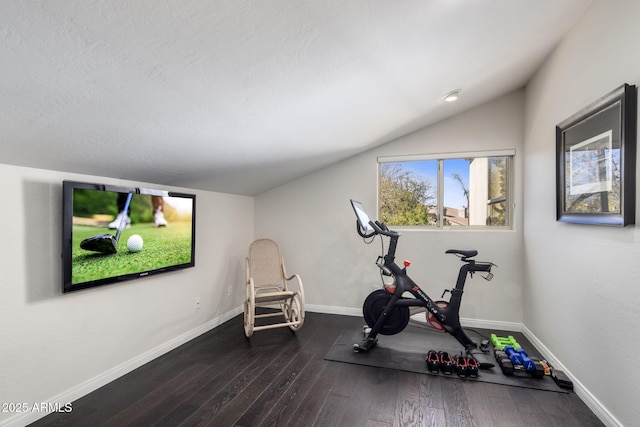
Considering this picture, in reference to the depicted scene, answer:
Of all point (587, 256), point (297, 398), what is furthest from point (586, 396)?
point (297, 398)

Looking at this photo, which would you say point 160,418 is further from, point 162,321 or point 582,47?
point 582,47

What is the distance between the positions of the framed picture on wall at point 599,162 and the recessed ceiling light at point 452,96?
883 millimetres

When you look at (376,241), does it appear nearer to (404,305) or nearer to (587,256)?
(404,305)

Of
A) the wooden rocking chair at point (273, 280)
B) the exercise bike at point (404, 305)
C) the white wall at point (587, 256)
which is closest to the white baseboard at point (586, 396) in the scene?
the white wall at point (587, 256)

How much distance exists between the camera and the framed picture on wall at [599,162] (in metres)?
1.68

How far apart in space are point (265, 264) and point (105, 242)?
1.88 m

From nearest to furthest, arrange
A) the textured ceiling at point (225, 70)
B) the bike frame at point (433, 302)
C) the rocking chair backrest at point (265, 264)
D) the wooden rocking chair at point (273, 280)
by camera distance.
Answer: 1. the textured ceiling at point (225, 70)
2. the bike frame at point (433, 302)
3. the wooden rocking chair at point (273, 280)
4. the rocking chair backrest at point (265, 264)

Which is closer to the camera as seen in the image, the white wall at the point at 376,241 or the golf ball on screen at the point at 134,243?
the golf ball on screen at the point at 134,243

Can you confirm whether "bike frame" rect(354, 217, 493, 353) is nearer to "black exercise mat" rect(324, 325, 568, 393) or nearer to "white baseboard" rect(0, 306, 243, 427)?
"black exercise mat" rect(324, 325, 568, 393)

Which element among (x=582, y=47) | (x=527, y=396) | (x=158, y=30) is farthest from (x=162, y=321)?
(x=582, y=47)

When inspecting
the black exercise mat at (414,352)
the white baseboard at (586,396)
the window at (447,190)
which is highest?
the window at (447,190)

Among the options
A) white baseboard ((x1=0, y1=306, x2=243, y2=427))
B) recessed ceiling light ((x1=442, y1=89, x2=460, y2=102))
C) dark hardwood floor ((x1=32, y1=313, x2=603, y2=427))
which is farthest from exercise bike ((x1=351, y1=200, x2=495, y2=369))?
white baseboard ((x1=0, y1=306, x2=243, y2=427))

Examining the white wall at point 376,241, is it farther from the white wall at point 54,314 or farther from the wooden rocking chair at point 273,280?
the white wall at point 54,314

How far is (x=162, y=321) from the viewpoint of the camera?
281 cm
